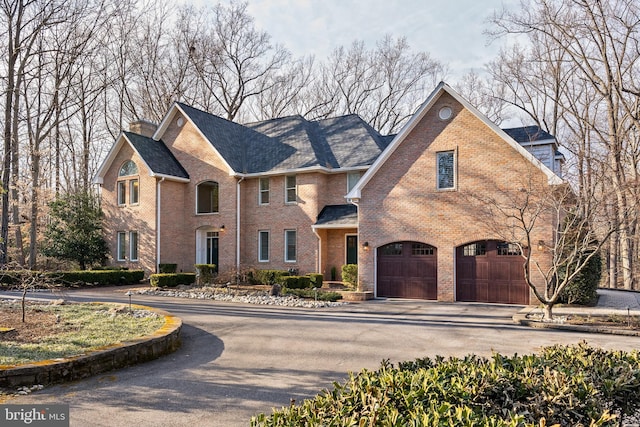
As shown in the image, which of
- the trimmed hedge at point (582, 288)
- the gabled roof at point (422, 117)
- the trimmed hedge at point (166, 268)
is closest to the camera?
the trimmed hedge at point (582, 288)

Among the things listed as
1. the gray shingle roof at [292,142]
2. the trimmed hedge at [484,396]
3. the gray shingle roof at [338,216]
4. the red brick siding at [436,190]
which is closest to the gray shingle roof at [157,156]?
the gray shingle roof at [292,142]

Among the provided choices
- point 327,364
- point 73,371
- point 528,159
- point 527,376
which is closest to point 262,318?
point 327,364

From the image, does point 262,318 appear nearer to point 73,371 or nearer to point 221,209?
point 73,371

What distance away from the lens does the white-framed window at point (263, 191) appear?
25.1m

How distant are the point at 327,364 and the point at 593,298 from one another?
1282cm

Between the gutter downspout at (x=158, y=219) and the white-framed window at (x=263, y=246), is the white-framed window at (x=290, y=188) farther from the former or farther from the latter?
the gutter downspout at (x=158, y=219)

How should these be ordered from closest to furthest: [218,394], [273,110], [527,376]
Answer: [527,376]
[218,394]
[273,110]

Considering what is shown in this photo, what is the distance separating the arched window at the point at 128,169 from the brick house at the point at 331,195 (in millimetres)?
105

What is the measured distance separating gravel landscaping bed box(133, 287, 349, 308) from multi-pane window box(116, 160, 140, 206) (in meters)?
7.65

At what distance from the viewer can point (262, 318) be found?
514 inches

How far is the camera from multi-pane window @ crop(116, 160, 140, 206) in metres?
25.9

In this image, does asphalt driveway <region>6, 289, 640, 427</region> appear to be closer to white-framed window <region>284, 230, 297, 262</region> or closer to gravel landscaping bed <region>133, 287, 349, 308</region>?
gravel landscaping bed <region>133, 287, 349, 308</region>

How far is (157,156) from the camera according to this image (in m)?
25.7

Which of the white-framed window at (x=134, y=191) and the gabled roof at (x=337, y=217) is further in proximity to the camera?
the white-framed window at (x=134, y=191)
